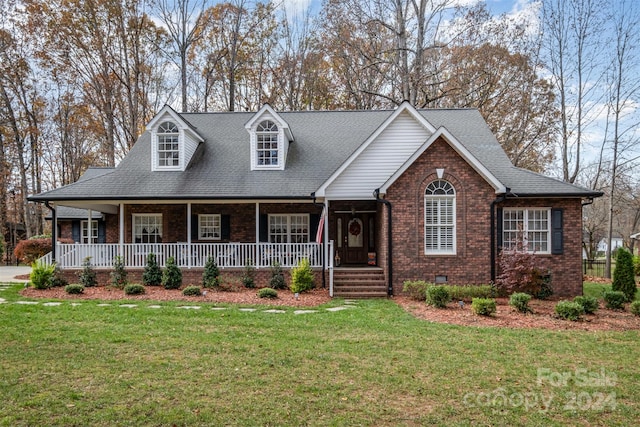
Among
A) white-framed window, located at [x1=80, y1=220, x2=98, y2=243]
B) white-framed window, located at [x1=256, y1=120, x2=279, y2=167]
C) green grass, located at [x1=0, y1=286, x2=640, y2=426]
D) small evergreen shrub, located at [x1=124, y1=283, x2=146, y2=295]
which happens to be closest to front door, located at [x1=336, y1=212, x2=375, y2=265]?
white-framed window, located at [x1=256, y1=120, x2=279, y2=167]

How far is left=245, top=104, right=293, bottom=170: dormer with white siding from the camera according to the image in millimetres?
16109

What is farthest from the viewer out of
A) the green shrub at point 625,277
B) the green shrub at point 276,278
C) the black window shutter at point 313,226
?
the black window shutter at point 313,226

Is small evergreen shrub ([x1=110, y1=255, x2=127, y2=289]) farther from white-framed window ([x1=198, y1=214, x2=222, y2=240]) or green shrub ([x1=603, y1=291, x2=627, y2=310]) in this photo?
green shrub ([x1=603, y1=291, x2=627, y2=310])

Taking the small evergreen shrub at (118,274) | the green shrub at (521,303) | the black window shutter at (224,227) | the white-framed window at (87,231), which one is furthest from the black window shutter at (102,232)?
the green shrub at (521,303)

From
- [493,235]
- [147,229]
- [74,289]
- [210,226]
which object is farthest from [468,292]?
[147,229]

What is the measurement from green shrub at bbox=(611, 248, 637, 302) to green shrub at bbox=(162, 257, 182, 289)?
1365 cm

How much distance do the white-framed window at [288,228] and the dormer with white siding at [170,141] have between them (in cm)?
412

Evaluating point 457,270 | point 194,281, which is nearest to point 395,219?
point 457,270

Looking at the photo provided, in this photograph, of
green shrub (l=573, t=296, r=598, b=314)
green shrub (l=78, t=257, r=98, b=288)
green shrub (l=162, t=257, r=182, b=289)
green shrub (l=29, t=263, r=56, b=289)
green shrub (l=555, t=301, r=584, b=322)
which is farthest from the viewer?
green shrub (l=78, t=257, r=98, b=288)

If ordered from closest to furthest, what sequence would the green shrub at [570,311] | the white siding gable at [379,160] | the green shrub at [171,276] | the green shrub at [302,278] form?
the green shrub at [570,311]
the green shrub at [302,278]
the green shrub at [171,276]
the white siding gable at [379,160]

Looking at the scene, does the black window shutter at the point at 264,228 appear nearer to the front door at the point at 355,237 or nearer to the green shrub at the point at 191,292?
the front door at the point at 355,237

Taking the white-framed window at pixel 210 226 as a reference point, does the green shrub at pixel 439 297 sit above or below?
below

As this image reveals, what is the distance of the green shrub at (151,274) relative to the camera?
14.3 m

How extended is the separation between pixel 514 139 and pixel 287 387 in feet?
81.3
